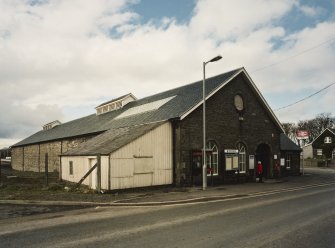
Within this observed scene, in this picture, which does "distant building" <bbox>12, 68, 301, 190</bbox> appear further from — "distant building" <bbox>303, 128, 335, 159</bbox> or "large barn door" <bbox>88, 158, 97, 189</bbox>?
"distant building" <bbox>303, 128, 335, 159</bbox>

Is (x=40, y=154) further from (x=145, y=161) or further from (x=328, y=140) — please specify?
(x=328, y=140)

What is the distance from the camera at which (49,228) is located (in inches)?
387

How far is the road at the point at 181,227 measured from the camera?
317 inches

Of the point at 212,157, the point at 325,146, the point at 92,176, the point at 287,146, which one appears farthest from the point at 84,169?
the point at 325,146

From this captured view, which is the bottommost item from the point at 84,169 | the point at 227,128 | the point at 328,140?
the point at 84,169

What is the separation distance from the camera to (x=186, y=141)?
873 inches

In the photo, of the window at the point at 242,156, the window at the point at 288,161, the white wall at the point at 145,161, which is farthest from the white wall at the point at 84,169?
the window at the point at 288,161

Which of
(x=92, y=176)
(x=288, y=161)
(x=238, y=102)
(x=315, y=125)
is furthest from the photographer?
(x=315, y=125)

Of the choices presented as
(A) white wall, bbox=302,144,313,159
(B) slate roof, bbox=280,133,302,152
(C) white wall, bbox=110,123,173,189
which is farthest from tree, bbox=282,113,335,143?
(C) white wall, bbox=110,123,173,189

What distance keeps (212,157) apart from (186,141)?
2.82 metres

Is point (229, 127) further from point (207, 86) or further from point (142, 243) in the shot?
point (142, 243)

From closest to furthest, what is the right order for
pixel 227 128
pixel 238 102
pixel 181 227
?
pixel 181 227 → pixel 227 128 → pixel 238 102

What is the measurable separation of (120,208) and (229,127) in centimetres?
1341

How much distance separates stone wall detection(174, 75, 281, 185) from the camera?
2202 cm
